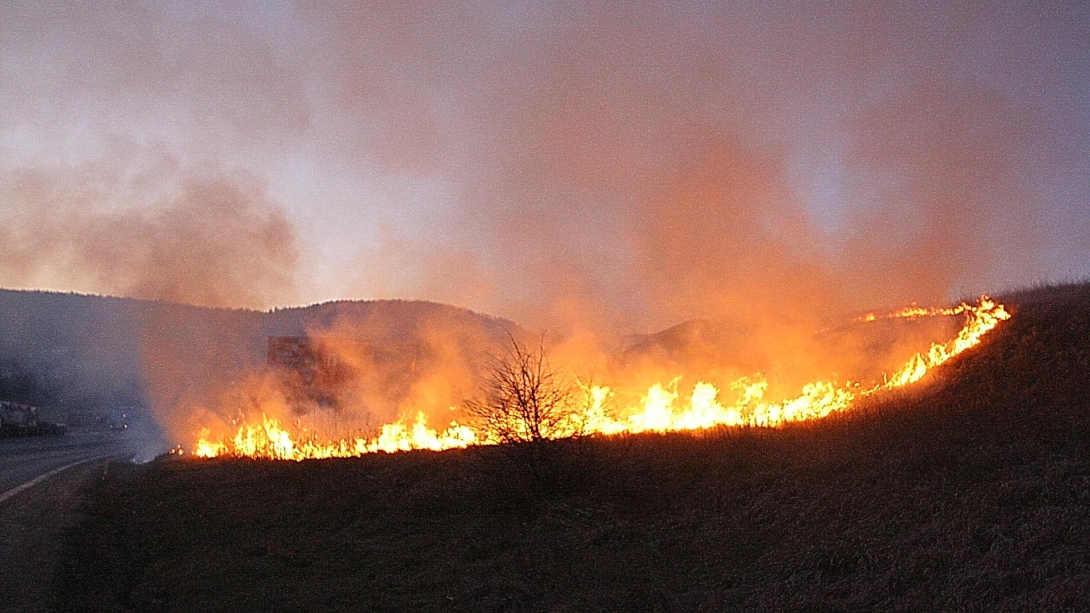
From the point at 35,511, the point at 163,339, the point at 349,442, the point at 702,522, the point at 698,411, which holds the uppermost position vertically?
the point at 163,339

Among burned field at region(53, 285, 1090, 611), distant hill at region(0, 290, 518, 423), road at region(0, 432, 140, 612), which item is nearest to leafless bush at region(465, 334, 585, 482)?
burned field at region(53, 285, 1090, 611)

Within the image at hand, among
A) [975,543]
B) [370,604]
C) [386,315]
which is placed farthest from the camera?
[386,315]

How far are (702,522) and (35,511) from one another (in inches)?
495

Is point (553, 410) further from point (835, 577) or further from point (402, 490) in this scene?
point (835, 577)

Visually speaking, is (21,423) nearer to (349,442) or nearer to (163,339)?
(163,339)

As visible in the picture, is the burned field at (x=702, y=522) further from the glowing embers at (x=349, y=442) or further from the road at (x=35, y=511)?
the glowing embers at (x=349, y=442)

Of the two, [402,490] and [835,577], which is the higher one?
[402,490]

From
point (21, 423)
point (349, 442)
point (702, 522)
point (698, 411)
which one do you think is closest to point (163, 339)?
point (21, 423)

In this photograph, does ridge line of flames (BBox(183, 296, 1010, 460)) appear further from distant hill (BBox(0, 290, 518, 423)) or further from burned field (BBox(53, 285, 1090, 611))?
distant hill (BBox(0, 290, 518, 423))

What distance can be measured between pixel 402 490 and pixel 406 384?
1015 cm

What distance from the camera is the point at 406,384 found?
24734mm

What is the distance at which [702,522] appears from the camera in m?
11.0

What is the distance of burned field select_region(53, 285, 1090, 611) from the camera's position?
836 centimetres

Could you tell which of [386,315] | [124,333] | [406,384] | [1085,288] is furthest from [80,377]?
[1085,288]
